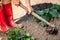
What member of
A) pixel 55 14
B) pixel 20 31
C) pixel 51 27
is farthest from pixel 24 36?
pixel 55 14

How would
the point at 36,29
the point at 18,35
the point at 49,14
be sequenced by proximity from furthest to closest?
the point at 49,14 → the point at 36,29 → the point at 18,35

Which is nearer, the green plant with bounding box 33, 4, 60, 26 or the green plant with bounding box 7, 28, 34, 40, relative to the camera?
the green plant with bounding box 7, 28, 34, 40

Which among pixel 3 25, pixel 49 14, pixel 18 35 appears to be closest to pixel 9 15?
pixel 3 25

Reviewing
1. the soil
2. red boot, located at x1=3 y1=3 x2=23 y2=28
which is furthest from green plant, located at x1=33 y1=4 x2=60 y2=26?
red boot, located at x1=3 y1=3 x2=23 y2=28

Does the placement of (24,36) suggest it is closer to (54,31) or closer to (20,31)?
(20,31)

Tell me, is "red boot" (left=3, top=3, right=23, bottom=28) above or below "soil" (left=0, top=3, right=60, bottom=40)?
above

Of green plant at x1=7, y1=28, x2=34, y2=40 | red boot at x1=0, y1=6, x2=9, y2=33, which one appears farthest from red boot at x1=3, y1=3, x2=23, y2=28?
green plant at x1=7, y1=28, x2=34, y2=40

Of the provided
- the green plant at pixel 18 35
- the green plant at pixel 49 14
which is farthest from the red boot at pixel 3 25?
the green plant at pixel 49 14

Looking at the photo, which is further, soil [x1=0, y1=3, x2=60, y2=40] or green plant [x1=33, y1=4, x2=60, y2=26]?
green plant [x1=33, y1=4, x2=60, y2=26]

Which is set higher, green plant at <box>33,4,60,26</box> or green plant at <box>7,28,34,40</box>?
green plant at <box>33,4,60,26</box>

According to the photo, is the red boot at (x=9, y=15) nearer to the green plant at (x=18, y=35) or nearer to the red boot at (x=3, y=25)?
the red boot at (x=3, y=25)

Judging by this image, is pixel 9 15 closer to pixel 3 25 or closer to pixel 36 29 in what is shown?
pixel 3 25

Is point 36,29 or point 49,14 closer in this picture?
point 36,29

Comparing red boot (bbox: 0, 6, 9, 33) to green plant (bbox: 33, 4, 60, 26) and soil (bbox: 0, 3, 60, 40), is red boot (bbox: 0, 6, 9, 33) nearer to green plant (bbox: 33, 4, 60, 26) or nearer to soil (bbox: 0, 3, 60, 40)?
soil (bbox: 0, 3, 60, 40)
